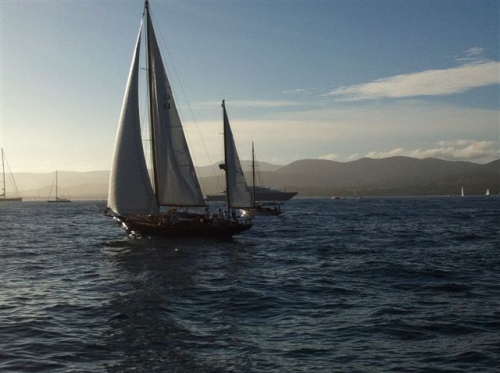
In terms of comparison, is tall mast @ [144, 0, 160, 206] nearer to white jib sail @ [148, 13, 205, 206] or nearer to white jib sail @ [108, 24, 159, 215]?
white jib sail @ [148, 13, 205, 206]

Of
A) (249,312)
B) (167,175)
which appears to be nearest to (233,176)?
(167,175)

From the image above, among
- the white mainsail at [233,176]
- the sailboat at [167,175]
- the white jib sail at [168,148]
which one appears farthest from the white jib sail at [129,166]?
the white mainsail at [233,176]

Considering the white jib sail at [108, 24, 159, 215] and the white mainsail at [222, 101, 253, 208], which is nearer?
the white jib sail at [108, 24, 159, 215]

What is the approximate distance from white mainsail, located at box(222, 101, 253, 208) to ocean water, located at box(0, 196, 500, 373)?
17.6 meters

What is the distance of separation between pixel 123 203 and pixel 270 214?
68175mm

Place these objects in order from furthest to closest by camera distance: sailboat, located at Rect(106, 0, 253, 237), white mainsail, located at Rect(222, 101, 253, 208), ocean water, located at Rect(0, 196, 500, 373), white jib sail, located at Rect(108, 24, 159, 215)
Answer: white mainsail, located at Rect(222, 101, 253, 208) < sailboat, located at Rect(106, 0, 253, 237) < white jib sail, located at Rect(108, 24, 159, 215) < ocean water, located at Rect(0, 196, 500, 373)

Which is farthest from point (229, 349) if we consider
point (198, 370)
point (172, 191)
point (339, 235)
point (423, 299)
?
point (339, 235)

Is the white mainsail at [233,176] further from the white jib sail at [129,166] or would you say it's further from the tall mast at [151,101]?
the white jib sail at [129,166]

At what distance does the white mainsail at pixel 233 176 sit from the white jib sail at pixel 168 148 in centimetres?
969

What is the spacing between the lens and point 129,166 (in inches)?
1625

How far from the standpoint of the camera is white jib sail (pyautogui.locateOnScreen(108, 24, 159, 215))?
136ft

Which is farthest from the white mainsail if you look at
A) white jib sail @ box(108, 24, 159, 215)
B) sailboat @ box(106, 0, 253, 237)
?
white jib sail @ box(108, 24, 159, 215)

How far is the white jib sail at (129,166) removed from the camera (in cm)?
4134

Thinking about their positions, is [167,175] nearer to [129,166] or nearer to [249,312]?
[129,166]
